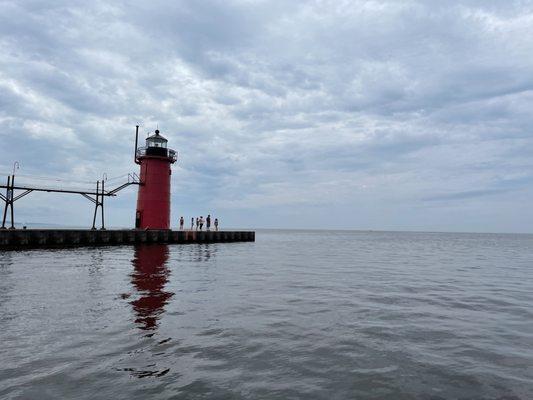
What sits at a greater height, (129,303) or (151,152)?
(151,152)

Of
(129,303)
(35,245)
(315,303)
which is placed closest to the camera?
(129,303)

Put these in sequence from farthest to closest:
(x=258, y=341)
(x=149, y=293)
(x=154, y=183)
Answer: (x=154, y=183)
(x=149, y=293)
(x=258, y=341)

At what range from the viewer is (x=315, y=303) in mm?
12156

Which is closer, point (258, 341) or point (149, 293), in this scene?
point (258, 341)

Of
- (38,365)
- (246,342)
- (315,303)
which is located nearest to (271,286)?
(315,303)

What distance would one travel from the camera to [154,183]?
40875 millimetres

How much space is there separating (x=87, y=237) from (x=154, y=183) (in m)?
8.29

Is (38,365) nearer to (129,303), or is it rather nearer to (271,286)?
(129,303)

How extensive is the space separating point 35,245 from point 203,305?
29157 mm

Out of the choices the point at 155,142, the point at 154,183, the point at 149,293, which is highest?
the point at 155,142

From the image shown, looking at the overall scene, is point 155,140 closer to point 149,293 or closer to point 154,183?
point 154,183

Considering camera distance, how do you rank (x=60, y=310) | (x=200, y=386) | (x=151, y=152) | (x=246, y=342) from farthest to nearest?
(x=151, y=152), (x=60, y=310), (x=246, y=342), (x=200, y=386)

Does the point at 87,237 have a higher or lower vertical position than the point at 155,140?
lower

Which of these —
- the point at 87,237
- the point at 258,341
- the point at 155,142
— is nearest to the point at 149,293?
the point at 258,341
